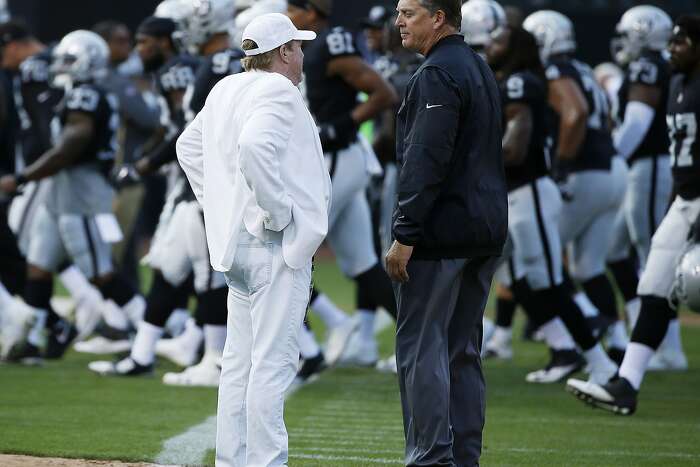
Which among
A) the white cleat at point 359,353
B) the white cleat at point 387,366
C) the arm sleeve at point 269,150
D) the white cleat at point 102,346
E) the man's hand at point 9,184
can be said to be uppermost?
the arm sleeve at point 269,150

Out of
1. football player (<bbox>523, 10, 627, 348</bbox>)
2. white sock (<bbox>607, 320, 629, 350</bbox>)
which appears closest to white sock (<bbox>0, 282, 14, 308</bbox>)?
football player (<bbox>523, 10, 627, 348</bbox>)

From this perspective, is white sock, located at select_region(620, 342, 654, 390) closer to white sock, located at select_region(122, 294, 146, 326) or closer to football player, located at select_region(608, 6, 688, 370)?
football player, located at select_region(608, 6, 688, 370)

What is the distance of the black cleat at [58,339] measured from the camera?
964 centimetres

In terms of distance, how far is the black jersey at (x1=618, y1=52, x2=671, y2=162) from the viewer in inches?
352

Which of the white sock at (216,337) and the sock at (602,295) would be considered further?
the sock at (602,295)

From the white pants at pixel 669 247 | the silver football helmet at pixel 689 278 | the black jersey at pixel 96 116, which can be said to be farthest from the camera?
the black jersey at pixel 96 116

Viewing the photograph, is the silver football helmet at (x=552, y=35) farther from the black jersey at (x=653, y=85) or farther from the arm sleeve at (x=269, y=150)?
the arm sleeve at (x=269, y=150)

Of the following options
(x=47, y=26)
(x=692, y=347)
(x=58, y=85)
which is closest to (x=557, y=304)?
(x=692, y=347)

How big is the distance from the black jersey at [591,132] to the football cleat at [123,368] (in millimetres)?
3160

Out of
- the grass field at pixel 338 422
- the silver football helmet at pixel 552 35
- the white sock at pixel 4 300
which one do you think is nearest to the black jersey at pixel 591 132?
the silver football helmet at pixel 552 35

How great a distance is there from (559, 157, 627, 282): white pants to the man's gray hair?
421cm

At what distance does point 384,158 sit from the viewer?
9.96 metres

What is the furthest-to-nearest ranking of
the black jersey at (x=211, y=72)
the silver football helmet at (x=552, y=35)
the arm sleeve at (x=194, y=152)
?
the silver football helmet at (x=552, y=35) → the black jersey at (x=211, y=72) → the arm sleeve at (x=194, y=152)

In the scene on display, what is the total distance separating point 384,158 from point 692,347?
2991mm
